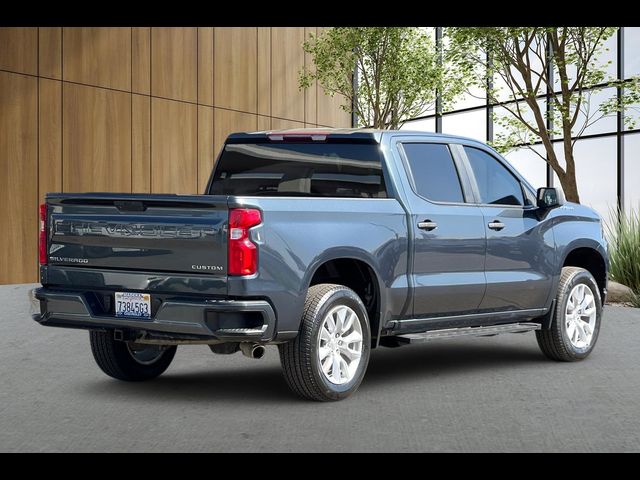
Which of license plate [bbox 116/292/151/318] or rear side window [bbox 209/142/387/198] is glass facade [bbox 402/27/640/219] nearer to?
rear side window [bbox 209/142/387/198]

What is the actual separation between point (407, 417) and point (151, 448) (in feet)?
6.06

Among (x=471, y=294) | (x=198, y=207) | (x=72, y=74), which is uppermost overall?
(x=72, y=74)

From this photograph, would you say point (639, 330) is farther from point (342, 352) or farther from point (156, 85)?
point (156, 85)

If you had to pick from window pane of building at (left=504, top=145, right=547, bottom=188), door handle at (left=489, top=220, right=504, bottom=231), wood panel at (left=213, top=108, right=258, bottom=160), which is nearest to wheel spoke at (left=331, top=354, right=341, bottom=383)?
door handle at (left=489, top=220, right=504, bottom=231)

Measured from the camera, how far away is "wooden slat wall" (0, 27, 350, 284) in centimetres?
2220

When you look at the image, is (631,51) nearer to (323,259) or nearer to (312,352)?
(323,259)

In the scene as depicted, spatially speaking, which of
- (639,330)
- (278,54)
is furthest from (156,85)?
(639,330)

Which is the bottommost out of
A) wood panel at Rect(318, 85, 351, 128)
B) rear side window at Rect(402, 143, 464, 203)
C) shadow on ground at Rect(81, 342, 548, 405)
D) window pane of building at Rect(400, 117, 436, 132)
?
shadow on ground at Rect(81, 342, 548, 405)

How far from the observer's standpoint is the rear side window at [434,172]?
9000mm

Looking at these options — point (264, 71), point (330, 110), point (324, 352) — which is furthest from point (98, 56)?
point (324, 352)

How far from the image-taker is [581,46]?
20047 mm

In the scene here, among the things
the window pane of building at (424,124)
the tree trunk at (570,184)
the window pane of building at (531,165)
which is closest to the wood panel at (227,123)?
the window pane of building at (424,124)

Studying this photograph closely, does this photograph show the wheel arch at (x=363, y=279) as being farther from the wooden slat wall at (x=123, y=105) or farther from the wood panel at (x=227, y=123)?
the wood panel at (x=227, y=123)

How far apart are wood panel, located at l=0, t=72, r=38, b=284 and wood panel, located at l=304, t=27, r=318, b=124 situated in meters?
10.6
